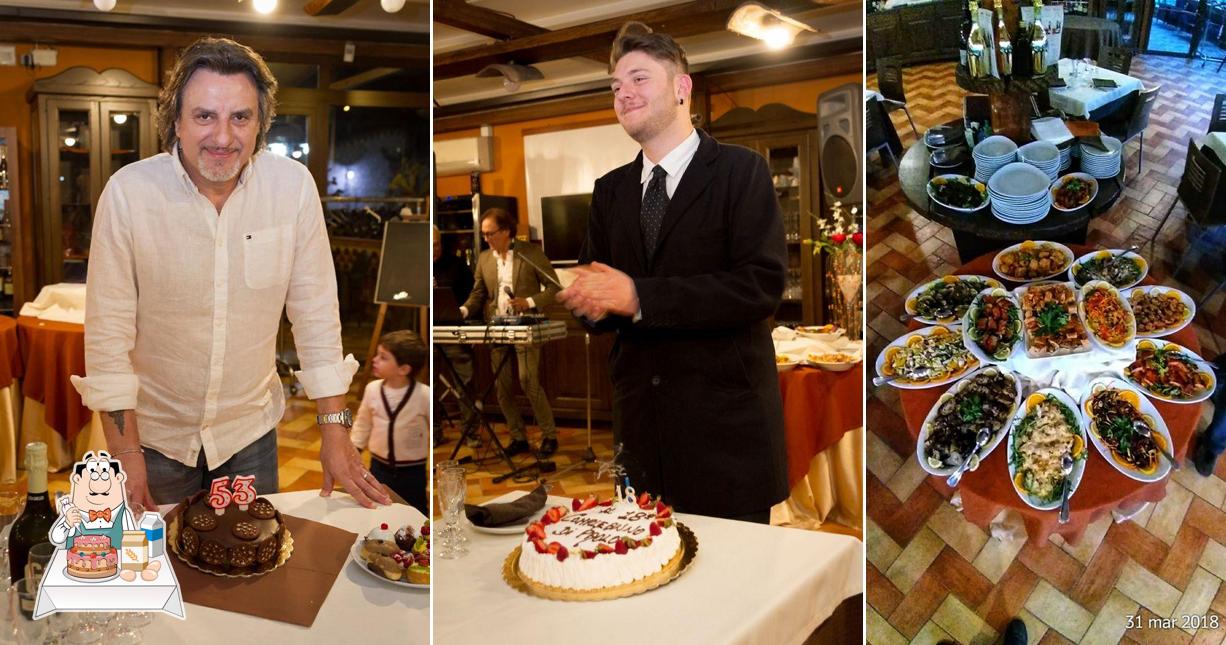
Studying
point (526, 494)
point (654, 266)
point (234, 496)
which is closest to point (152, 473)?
point (234, 496)

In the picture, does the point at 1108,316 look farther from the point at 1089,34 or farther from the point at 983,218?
the point at 1089,34

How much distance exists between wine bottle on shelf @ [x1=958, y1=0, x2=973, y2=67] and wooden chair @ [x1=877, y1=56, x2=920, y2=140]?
0.46 ft

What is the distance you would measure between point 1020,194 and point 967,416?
0.51m

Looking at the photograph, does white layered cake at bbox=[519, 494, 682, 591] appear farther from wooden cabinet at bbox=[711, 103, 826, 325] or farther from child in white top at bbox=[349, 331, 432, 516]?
wooden cabinet at bbox=[711, 103, 826, 325]

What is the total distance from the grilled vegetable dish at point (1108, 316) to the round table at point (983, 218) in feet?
0.42

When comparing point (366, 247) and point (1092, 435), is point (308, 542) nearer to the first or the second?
point (366, 247)

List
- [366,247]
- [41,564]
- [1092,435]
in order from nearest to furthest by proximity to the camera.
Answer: [41,564], [366,247], [1092,435]

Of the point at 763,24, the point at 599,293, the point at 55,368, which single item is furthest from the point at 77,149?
the point at 763,24

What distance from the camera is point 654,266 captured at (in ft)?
6.21

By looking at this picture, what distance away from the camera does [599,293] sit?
184cm

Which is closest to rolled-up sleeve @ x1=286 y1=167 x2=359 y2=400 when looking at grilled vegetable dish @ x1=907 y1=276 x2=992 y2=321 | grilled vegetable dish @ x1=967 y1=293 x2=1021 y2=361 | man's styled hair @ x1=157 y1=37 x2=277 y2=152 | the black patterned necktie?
man's styled hair @ x1=157 y1=37 x2=277 y2=152

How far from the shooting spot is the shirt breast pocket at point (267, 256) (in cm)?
171

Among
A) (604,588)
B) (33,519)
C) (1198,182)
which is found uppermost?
(1198,182)

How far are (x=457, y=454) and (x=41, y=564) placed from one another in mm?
710
